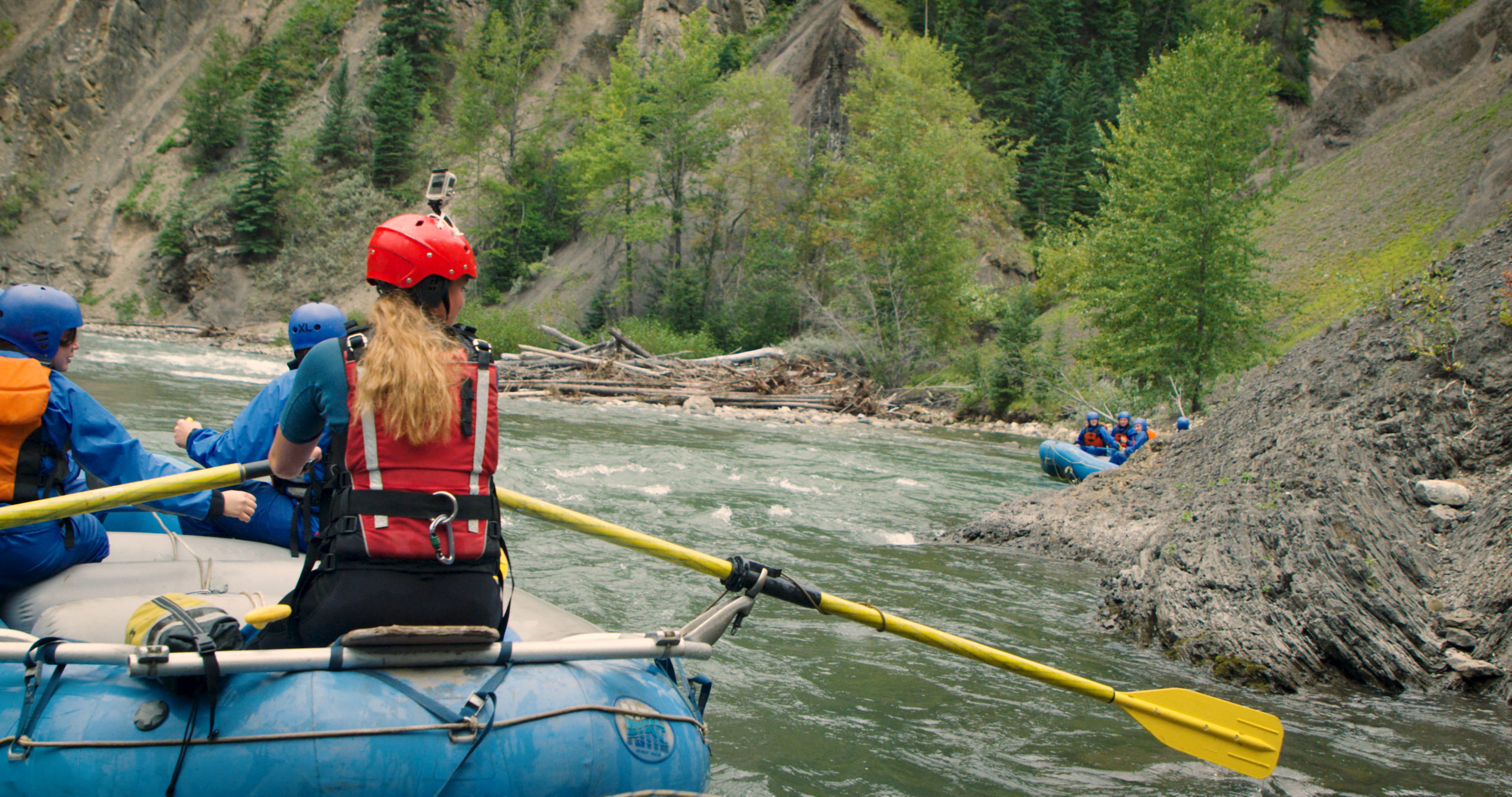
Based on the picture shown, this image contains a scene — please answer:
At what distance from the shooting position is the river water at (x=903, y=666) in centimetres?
358

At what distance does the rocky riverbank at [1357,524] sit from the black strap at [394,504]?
3950mm

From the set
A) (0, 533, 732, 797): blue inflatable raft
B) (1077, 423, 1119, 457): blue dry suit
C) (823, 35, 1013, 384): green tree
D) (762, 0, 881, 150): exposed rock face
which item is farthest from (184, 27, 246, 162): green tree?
(0, 533, 732, 797): blue inflatable raft

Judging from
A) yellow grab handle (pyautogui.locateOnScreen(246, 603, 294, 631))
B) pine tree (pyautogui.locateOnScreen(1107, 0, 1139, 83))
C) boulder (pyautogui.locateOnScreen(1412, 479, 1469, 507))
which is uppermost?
pine tree (pyautogui.locateOnScreen(1107, 0, 1139, 83))

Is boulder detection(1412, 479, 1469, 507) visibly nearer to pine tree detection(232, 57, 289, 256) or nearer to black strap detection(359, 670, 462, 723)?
black strap detection(359, 670, 462, 723)

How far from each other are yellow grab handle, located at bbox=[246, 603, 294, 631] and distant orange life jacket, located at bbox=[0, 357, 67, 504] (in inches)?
51.5

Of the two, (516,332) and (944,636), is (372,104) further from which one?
(944,636)

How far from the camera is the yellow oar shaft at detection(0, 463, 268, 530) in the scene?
2.83 meters

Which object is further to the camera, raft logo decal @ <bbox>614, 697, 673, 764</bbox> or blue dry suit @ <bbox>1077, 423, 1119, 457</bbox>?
blue dry suit @ <bbox>1077, 423, 1119, 457</bbox>

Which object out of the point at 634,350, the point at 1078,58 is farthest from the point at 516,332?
the point at 1078,58

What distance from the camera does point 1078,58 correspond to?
147 ft

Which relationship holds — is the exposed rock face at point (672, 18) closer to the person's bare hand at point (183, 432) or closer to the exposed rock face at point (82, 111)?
the exposed rock face at point (82, 111)

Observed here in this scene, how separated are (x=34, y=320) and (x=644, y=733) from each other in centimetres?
261

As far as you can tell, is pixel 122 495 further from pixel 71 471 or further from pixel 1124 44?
pixel 1124 44

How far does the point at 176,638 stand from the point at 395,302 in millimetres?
998
